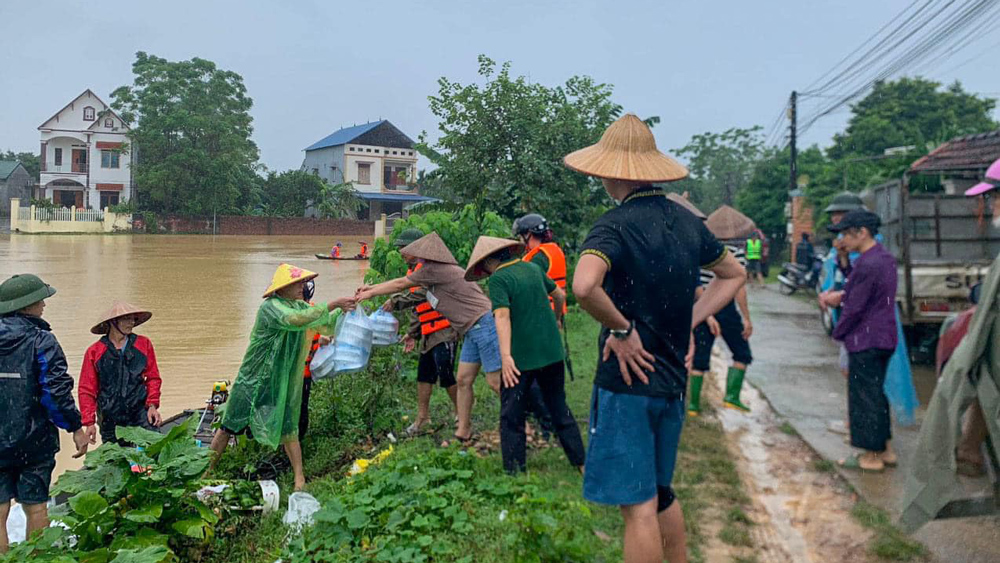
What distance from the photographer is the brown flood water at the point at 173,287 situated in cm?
1073

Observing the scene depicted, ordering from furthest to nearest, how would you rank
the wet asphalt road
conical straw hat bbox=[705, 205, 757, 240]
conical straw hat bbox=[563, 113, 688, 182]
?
conical straw hat bbox=[705, 205, 757, 240]
the wet asphalt road
conical straw hat bbox=[563, 113, 688, 182]

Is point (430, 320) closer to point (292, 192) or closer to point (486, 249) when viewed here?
point (486, 249)

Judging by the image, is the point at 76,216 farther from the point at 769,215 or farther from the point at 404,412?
the point at 404,412

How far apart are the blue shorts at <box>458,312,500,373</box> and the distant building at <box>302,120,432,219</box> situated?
4916 cm

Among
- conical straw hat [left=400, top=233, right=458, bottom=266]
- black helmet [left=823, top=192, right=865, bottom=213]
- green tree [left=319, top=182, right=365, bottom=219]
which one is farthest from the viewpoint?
green tree [left=319, top=182, right=365, bottom=219]

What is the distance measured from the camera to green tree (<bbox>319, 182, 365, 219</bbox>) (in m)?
51.7

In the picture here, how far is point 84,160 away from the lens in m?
50.2

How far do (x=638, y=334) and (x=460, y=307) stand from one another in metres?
2.85

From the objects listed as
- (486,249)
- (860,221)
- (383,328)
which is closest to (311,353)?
(383,328)

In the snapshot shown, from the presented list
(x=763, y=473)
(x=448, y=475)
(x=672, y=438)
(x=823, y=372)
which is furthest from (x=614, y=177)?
(x=823, y=372)

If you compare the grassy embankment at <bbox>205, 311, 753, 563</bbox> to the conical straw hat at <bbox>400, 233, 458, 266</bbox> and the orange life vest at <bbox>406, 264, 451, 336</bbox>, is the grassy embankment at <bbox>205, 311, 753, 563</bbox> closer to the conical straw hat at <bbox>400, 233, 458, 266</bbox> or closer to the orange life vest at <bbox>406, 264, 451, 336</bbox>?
the orange life vest at <bbox>406, 264, 451, 336</bbox>

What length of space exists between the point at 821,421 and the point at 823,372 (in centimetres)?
254

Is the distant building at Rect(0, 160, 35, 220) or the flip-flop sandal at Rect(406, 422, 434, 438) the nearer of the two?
the flip-flop sandal at Rect(406, 422, 434, 438)

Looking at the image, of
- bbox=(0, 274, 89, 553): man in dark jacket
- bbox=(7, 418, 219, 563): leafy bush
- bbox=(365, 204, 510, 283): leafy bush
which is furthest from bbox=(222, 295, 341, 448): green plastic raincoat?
bbox=(365, 204, 510, 283): leafy bush
